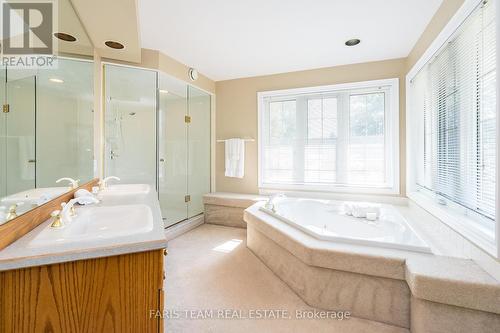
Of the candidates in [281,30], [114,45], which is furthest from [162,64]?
[281,30]

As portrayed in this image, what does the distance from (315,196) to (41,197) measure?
2.94 m

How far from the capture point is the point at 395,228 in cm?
221

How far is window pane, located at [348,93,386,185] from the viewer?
3103 millimetres

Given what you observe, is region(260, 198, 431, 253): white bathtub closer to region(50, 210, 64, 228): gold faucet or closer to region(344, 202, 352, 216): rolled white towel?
region(344, 202, 352, 216): rolled white towel

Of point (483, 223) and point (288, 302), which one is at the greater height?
point (483, 223)

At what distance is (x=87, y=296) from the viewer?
2.88 ft

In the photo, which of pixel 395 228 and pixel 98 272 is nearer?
pixel 98 272

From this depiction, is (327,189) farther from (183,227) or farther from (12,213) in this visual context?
(12,213)

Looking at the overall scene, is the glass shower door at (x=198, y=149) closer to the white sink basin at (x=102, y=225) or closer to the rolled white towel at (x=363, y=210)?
the white sink basin at (x=102, y=225)

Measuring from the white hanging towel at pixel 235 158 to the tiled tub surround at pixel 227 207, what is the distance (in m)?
0.35

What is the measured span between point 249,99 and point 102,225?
9.53ft

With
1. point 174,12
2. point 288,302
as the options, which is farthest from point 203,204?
point 174,12

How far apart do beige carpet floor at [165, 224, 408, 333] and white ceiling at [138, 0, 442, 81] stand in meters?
2.33

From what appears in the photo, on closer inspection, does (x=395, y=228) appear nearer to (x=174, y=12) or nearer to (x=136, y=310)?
(x=136, y=310)
